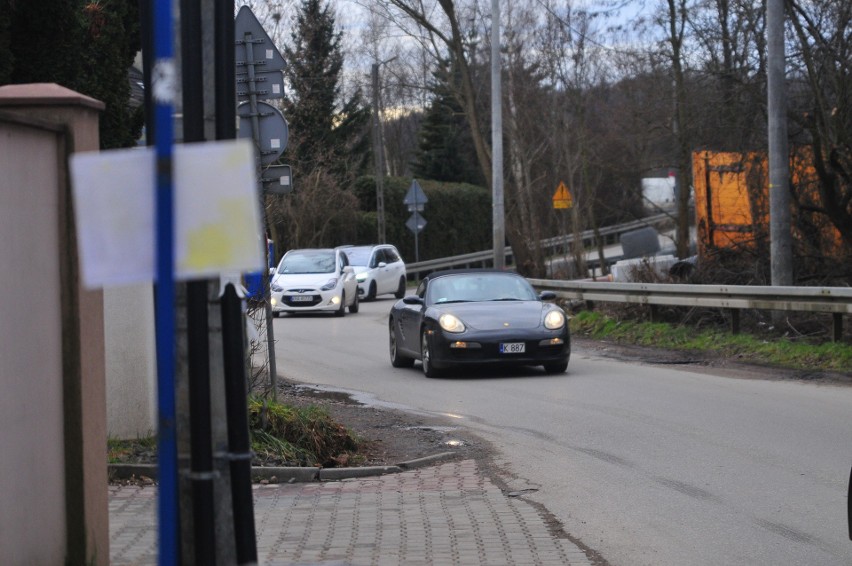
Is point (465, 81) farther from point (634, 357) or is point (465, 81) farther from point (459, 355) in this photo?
point (459, 355)

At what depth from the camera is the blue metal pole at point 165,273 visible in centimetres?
316

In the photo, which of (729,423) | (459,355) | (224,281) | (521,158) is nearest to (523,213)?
(521,158)

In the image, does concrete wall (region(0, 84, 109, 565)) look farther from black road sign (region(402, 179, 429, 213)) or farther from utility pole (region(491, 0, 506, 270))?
black road sign (region(402, 179, 429, 213))

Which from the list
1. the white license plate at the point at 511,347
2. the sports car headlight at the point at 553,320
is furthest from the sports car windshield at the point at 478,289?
the white license plate at the point at 511,347

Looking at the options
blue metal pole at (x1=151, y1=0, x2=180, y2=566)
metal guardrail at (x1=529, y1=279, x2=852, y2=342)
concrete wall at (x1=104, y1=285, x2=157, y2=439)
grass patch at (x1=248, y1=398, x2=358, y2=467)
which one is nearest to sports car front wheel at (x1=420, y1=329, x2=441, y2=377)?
metal guardrail at (x1=529, y1=279, x2=852, y2=342)

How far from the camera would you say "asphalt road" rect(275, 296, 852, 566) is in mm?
6480

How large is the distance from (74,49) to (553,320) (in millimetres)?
6688

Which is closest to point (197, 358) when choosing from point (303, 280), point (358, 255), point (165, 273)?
point (165, 273)

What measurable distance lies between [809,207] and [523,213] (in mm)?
15907

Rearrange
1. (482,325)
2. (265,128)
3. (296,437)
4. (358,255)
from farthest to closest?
(358,255)
(482,325)
(265,128)
(296,437)

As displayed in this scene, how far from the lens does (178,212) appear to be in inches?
125

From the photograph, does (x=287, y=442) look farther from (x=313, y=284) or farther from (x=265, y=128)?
(x=313, y=284)

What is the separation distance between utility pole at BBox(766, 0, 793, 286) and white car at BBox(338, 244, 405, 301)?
55.1 feet

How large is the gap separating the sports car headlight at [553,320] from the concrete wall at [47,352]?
9669 mm
